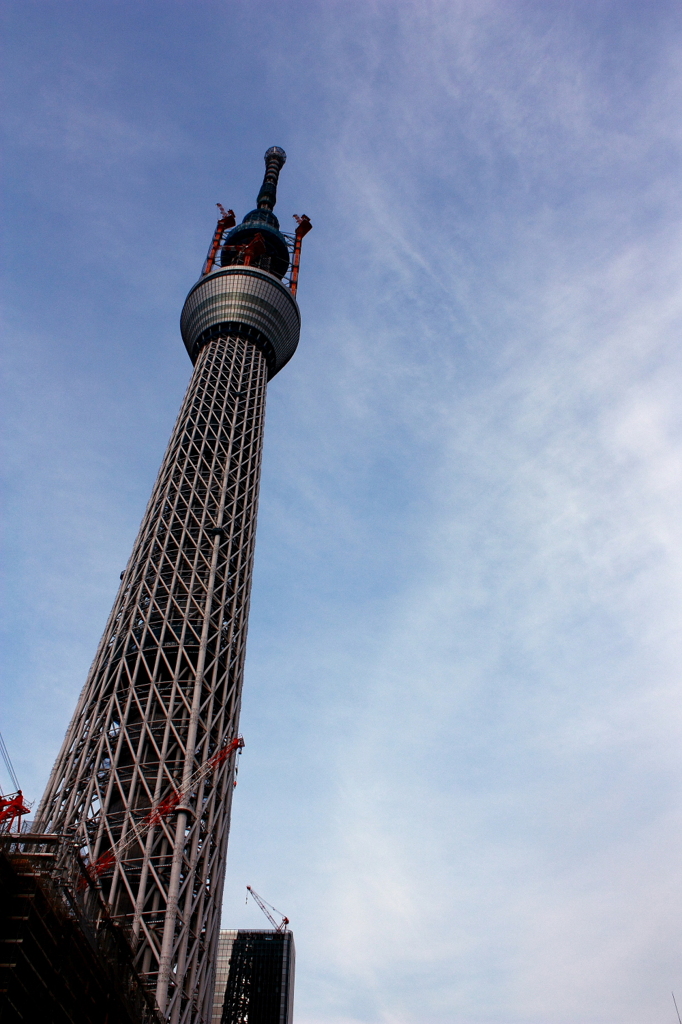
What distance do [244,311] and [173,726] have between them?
5081cm

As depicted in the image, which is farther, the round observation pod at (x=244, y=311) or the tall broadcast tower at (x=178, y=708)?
the round observation pod at (x=244, y=311)

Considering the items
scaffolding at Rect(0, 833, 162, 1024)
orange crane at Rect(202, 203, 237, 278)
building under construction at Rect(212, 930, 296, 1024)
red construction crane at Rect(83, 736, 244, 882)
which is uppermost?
orange crane at Rect(202, 203, 237, 278)

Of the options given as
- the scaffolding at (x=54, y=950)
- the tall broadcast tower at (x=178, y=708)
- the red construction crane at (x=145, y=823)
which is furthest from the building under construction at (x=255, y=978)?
the scaffolding at (x=54, y=950)

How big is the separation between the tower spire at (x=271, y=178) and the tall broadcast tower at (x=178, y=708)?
34.6 meters

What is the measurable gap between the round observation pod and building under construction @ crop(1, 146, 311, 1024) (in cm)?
349

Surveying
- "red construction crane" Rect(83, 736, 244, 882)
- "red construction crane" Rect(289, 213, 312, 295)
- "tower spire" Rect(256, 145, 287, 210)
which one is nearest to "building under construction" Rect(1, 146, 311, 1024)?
"red construction crane" Rect(83, 736, 244, 882)

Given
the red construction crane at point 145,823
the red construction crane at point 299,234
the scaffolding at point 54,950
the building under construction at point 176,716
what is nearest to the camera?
the scaffolding at point 54,950

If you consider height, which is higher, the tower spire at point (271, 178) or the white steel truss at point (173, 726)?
the tower spire at point (271, 178)

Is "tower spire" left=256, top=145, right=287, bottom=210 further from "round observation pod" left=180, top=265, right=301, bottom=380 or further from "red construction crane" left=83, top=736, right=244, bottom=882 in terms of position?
"red construction crane" left=83, top=736, right=244, bottom=882

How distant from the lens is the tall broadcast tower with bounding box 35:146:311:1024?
45906mm

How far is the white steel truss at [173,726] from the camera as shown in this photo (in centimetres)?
4572

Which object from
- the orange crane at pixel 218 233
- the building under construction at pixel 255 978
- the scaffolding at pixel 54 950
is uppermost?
the orange crane at pixel 218 233

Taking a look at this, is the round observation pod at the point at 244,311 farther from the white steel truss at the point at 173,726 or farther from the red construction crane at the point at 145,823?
the red construction crane at the point at 145,823

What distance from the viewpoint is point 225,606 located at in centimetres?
6366
